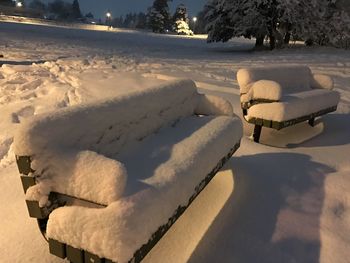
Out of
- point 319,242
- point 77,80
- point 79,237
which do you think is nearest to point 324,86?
point 319,242

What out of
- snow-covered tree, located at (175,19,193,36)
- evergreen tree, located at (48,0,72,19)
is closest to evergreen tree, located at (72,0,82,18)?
evergreen tree, located at (48,0,72,19)

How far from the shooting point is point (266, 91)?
4930 mm

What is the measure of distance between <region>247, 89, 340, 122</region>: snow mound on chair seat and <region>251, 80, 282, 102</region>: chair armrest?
105 mm

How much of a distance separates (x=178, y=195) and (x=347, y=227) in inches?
66.1

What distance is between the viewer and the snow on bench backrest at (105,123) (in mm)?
2004

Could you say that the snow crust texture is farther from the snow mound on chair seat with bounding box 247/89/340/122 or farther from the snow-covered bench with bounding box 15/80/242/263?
the snow-covered bench with bounding box 15/80/242/263

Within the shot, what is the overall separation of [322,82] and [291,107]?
2.23 metres

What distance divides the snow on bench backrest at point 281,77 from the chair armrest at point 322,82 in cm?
11

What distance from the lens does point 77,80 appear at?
830 centimetres

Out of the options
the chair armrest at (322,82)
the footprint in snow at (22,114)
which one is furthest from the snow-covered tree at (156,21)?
the footprint in snow at (22,114)

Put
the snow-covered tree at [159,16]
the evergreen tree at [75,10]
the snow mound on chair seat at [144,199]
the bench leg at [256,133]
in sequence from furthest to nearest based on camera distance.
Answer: the evergreen tree at [75,10]
the snow-covered tree at [159,16]
the bench leg at [256,133]
the snow mound on chair seat at [144,199]

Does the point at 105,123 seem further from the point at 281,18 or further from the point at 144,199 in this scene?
the point at 281,18

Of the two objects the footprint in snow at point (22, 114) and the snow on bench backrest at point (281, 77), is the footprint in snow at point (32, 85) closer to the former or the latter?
the footprint in snow at point (22, 114)

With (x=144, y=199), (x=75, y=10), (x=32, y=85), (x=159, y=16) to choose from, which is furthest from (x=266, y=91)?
(x=75, y=10)
